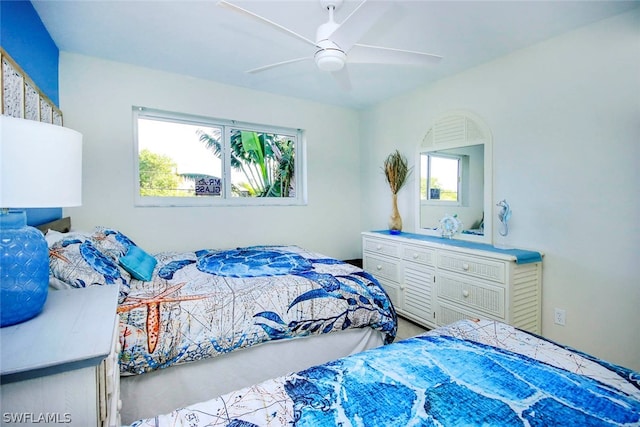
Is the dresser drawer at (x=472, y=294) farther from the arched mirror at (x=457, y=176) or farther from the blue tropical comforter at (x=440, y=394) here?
the blue tropical comforter at (x=440, y=394)

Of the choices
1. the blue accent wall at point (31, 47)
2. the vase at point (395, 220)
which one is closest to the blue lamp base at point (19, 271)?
the blue accent wall at point (31, 47)

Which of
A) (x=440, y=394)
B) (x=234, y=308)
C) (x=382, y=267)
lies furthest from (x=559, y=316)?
(x=234, y=308)

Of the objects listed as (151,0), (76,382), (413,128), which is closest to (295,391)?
(76,382)

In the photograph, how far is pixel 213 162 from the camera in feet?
10.9

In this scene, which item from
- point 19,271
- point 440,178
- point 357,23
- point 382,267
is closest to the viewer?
point 19,271

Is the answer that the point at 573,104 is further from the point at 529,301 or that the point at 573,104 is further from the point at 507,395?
the point at 507,395

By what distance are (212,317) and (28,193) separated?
102cm

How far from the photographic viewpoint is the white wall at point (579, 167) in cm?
192

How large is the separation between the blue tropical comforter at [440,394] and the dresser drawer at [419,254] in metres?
1.68

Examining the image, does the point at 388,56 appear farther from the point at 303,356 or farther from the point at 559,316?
the point at 559,316

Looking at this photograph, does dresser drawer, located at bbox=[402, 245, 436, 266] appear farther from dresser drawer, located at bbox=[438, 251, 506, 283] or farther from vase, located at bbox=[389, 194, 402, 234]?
vase, located at bbox=[389, 194, 402, 234]

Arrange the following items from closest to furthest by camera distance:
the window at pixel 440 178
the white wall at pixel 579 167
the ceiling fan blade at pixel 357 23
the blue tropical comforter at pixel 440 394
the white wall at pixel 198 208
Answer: the blue tropical comforter at pixel 440 394 < the ceiling fan blade at pixel 357 23 < the white wall at pixel 579 167 < the white wall at pixel 198 208 < the window at pixel 440 178

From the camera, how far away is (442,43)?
233 cm

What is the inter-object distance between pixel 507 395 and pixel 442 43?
95.2 inches
